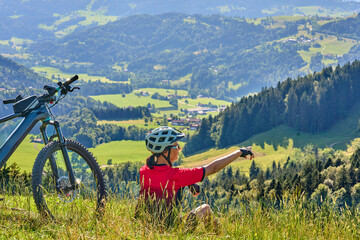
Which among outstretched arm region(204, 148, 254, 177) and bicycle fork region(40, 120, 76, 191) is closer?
outstretched arm region(204, 148, 254, 177)

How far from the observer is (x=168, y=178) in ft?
26.4

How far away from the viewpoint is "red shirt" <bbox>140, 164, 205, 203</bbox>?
26.2 feet

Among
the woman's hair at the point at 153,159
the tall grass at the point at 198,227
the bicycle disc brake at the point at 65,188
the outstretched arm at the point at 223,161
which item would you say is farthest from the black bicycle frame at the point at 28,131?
the outstretched arm at the point at 223,161

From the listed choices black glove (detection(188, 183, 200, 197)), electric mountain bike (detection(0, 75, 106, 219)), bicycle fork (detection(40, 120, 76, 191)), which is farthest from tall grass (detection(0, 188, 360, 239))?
bicycle fork (detection(40, 120, 76, 191))

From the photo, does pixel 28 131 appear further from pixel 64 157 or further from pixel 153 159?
pixel 153 159

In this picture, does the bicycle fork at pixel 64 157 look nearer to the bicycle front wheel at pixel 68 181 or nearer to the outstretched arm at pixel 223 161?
the bicycle front wheel at pixel 68 181

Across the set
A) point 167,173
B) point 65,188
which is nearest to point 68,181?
point 65,188

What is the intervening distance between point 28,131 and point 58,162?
3.07 feet

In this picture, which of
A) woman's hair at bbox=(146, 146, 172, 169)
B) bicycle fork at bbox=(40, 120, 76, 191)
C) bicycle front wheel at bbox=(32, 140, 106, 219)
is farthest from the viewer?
bicycle fork at bbox=(40, 120, 76, 191)

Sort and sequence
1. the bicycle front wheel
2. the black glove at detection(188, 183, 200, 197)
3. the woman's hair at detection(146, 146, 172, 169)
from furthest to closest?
the black glove at detection(188, 183, 200, 197) < the woman's hair at detection(146, 146, 172, 169) < the bicycle front wheel

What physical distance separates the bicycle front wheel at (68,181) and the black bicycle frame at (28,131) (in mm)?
95

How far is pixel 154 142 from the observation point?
8180mm

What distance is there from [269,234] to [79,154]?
437 centimetres

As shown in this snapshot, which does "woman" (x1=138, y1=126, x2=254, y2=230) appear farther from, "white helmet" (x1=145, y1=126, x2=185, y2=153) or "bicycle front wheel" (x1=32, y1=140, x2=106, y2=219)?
"bicycle front wheel" (x1=32, y1=140, x2=106, y2=219)
